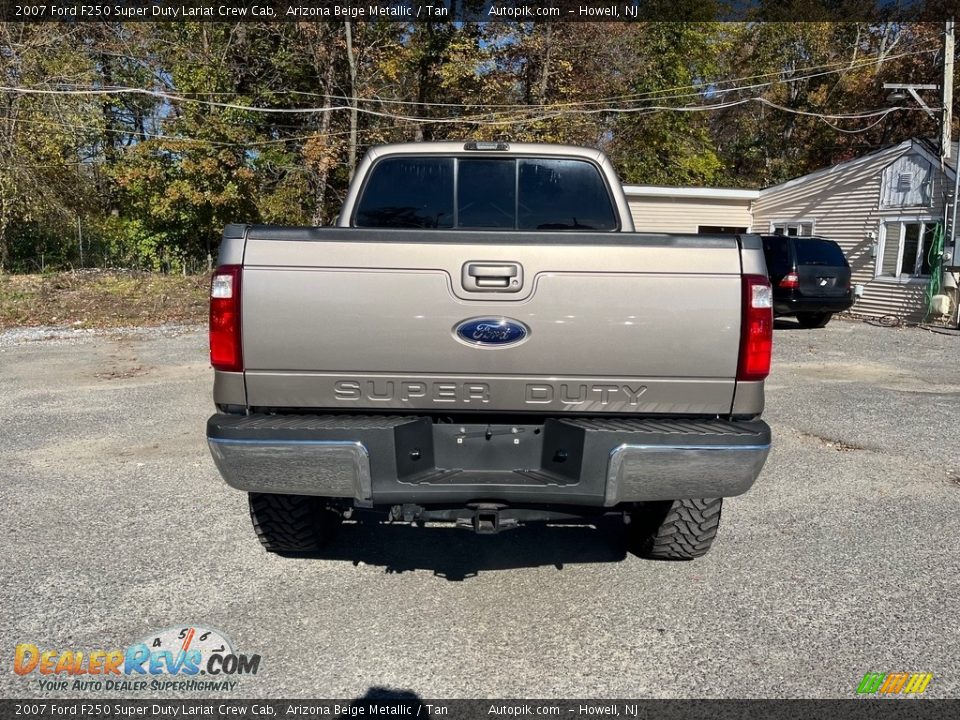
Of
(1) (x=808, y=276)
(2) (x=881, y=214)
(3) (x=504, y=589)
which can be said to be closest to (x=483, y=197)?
(3) (x=504, y=589)

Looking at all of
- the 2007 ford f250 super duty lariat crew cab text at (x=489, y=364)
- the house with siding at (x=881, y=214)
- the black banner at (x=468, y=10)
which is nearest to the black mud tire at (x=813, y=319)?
the house with siding at (x=881, y=214)

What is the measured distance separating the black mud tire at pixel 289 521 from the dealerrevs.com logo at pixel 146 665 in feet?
2.11

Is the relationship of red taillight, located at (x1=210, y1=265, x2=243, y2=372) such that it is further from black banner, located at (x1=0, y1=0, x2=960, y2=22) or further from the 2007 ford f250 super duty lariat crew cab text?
black banner, located at (x1=0, y1=0, x2=960, y2=22)

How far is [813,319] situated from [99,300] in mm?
15245

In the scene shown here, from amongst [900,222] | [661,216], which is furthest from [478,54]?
[900,222]

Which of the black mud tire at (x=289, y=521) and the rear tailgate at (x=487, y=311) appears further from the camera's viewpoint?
Result: the black mud tire at (x=289, y=521)

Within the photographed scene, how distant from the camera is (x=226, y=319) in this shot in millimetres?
2885

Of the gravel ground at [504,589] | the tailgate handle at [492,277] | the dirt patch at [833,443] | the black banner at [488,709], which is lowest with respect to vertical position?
the dirt patch at [833,443]

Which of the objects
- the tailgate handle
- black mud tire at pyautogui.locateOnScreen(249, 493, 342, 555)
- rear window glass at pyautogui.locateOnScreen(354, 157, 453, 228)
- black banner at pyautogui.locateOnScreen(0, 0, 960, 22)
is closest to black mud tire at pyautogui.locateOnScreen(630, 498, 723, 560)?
the tailgate handle

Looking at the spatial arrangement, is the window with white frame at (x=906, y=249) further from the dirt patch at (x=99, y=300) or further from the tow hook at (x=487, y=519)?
the tow hook at (x=487, y=519)

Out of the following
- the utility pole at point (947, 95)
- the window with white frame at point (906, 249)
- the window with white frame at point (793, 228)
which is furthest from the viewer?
the window with white frame at point (793, 228)

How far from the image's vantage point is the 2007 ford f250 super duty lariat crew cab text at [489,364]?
2850 mm

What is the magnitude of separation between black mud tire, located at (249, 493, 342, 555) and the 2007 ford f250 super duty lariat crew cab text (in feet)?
2.09

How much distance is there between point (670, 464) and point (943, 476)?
12.2 feet
